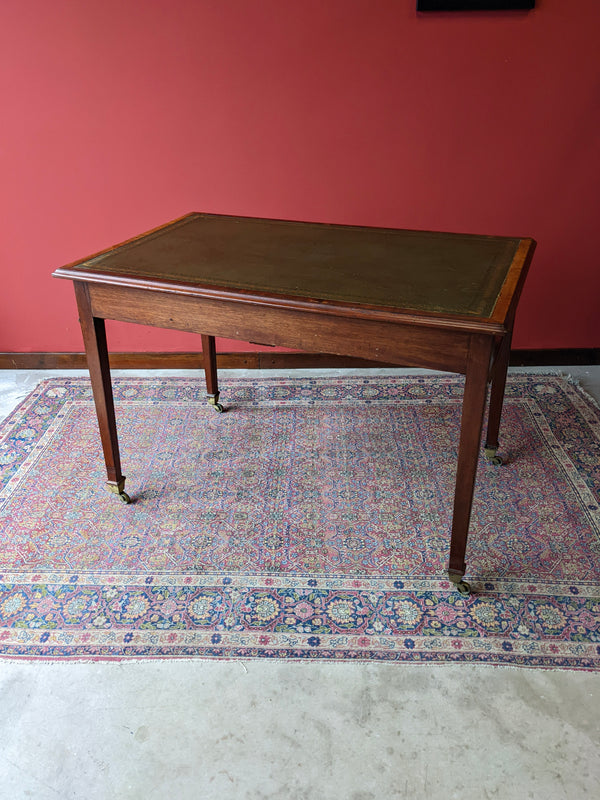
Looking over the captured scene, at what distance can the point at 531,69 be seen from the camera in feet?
9.38

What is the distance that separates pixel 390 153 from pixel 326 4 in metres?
0.67

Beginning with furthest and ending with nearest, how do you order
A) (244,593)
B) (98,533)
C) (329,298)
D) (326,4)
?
1. (326,4)
2. (98,533)
3. (244,593)
4. (329,298)

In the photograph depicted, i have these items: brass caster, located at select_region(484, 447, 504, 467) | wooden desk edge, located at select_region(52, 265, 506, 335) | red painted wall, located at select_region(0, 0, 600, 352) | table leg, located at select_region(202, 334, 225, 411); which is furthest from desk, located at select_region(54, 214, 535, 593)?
red painted wall, located at select_region(0, 0, 600, 352)

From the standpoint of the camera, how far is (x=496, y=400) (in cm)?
254

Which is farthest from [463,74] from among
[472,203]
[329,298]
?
[329,298]

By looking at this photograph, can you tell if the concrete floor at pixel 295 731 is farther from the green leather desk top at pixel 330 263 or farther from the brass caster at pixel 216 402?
the brass caster at pixel 216 402

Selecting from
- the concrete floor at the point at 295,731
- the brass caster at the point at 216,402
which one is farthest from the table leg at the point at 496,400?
the brass caster at the point at 216,402

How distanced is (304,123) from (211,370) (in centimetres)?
121

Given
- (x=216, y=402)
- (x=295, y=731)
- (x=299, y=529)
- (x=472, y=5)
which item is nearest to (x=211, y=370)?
(x=216, y=402)

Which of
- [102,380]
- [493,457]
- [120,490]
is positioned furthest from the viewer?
[493,457]

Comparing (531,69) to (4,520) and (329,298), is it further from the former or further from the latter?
(4,520)

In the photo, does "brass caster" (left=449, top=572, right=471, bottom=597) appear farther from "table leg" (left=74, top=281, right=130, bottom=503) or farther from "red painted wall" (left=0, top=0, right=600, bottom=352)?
"red painted wall" (left=0, top=0, right=600, bottom=352)

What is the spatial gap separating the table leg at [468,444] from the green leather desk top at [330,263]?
11 centimetres

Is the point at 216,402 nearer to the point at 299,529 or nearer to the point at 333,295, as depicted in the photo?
the point at 299,529
